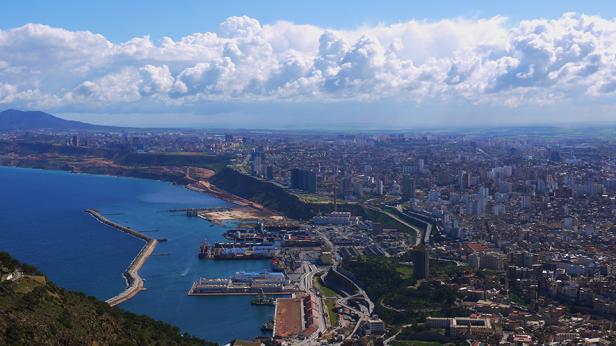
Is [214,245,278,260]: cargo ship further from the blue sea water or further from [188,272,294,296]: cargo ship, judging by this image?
[188,272,294,296]: cargo ship

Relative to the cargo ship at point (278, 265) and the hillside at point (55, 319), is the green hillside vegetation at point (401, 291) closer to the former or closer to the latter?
the cargo ship at point (278, 265)

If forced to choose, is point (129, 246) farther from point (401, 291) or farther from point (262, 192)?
point (262, 192)

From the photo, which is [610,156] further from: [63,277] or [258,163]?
[63,277]

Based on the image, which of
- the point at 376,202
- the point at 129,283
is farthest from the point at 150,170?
the point at 129,283

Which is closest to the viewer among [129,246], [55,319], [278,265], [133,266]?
[55,319]

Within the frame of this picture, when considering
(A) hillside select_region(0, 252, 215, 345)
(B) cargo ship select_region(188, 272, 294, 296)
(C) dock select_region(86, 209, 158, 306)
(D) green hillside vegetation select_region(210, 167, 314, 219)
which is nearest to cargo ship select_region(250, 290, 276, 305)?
(B) cargo ship select_region(188, 272, 294, 296)

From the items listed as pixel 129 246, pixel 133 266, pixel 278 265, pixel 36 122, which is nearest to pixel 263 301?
pixel 278 265
